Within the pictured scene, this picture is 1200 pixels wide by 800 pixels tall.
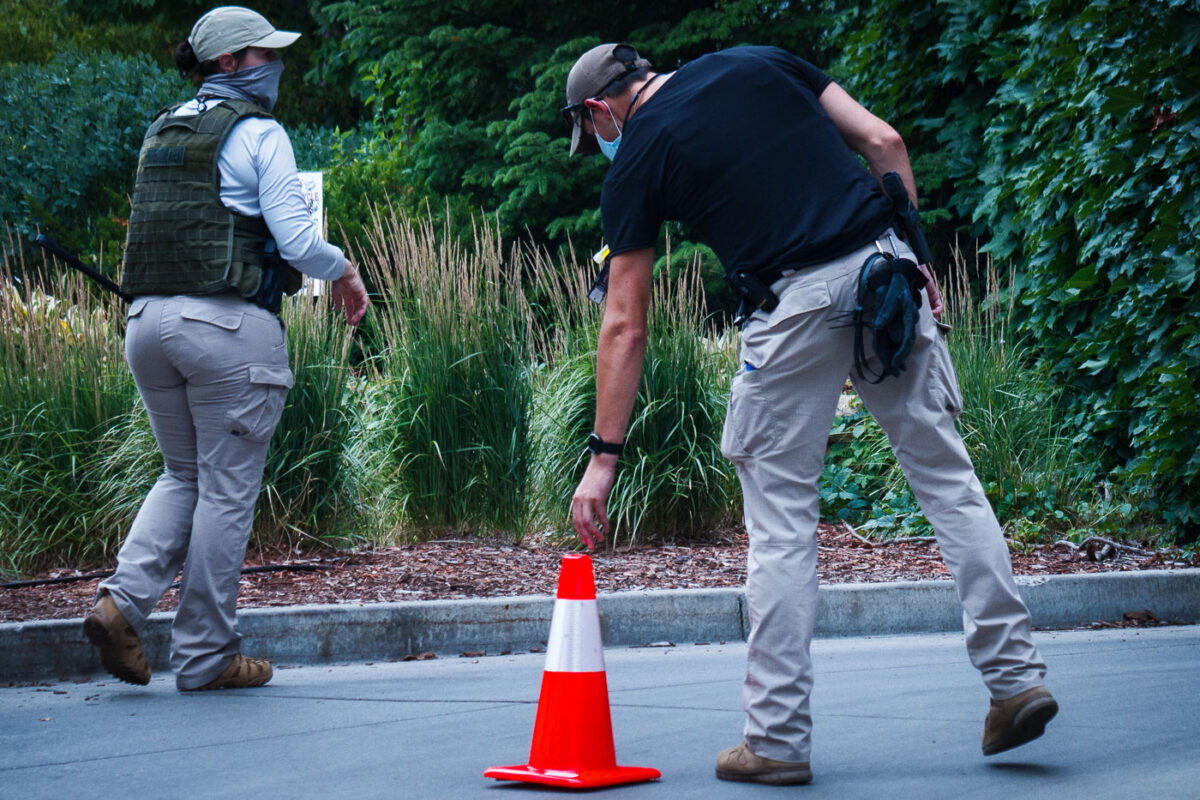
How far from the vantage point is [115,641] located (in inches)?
177

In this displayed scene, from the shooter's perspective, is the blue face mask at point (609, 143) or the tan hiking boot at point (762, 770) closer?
the tan hiking boot at point (762, 770)

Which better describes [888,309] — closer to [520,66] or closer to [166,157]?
[166,157]

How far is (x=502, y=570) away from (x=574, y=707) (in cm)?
333

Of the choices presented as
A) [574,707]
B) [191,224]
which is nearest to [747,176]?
[574,707]

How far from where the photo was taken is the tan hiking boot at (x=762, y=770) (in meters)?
3.27

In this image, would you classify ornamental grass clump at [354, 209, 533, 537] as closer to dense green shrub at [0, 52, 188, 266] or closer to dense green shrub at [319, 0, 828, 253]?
dense green shrub at [319, 0, 828, 253]

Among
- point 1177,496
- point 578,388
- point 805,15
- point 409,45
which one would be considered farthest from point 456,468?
point 805,15

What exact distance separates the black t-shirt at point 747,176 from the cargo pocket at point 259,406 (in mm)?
1664

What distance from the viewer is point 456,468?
7234 mm

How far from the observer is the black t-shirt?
11.0 ft

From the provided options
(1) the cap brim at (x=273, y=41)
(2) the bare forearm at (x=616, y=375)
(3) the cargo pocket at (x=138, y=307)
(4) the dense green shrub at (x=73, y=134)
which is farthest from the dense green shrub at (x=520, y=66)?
(2) the bare forearm at (x=616, y=375)

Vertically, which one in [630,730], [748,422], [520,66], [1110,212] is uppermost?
[520,66]

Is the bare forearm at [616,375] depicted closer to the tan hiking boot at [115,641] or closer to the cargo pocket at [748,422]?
the cargo pocket at [748,422]

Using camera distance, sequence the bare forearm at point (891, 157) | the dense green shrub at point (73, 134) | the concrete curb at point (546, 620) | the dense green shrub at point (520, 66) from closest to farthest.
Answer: the bare forearm at point (891, 157)
the concrete curb at point (546, 620)
the dense green shrub at point (520, 66)
the dense green shrub at point (73, 134)
